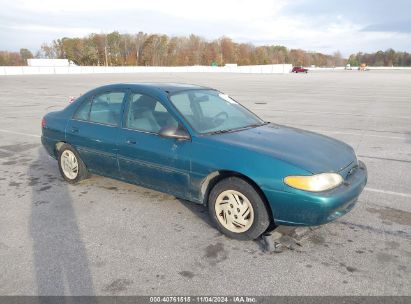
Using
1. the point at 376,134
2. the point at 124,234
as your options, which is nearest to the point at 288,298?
the point at 124,234

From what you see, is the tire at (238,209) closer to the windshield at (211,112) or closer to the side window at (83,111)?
the windshield at (211,112)

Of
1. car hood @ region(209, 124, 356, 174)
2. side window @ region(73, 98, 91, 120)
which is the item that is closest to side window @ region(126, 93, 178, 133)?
car hood @ region(209, 124, 356, 174)

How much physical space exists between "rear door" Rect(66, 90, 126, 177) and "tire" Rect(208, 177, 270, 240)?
1510 millimetres

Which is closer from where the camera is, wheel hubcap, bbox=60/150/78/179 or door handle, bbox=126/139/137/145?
door handle, bbox=126/139/137/145

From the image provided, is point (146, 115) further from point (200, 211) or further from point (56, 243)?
point (56, 243)

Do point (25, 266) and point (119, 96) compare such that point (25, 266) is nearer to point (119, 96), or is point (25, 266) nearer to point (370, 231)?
point (119, 96)

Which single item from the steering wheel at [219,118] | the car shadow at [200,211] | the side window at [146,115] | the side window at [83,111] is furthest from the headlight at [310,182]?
the side window at [83,111]

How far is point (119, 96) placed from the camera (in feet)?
15.2

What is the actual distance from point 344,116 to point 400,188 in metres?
7.68

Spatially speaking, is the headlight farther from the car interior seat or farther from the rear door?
the rear door

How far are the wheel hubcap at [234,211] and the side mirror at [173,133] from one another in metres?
0.71

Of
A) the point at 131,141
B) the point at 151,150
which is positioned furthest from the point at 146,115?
the point at 151,150

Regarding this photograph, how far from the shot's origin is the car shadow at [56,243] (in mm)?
2904

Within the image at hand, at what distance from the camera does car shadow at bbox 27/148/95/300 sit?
2904mm
